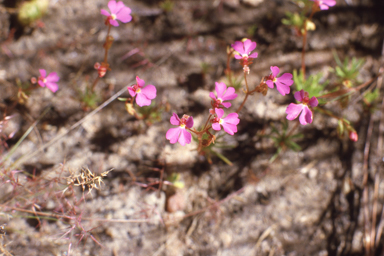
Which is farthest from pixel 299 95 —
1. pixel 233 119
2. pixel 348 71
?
pixel 348 71

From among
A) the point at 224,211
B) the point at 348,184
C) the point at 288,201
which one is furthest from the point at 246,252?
the point at 348,184

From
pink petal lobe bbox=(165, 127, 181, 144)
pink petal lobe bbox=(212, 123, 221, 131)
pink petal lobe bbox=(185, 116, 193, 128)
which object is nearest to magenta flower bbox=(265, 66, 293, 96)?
pink petal lobe bbox=(212, 123, 221, 131)

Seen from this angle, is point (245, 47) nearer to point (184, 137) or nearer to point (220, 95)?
point (220, 95)

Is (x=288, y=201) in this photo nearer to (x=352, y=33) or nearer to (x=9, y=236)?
(x=352, y=33)

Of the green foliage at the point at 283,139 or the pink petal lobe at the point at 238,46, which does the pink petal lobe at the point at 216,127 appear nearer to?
the pink petal lobe at the point at 238,46

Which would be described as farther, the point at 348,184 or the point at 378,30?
the point at 378,30

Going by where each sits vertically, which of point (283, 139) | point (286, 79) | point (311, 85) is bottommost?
point (283, 139)
